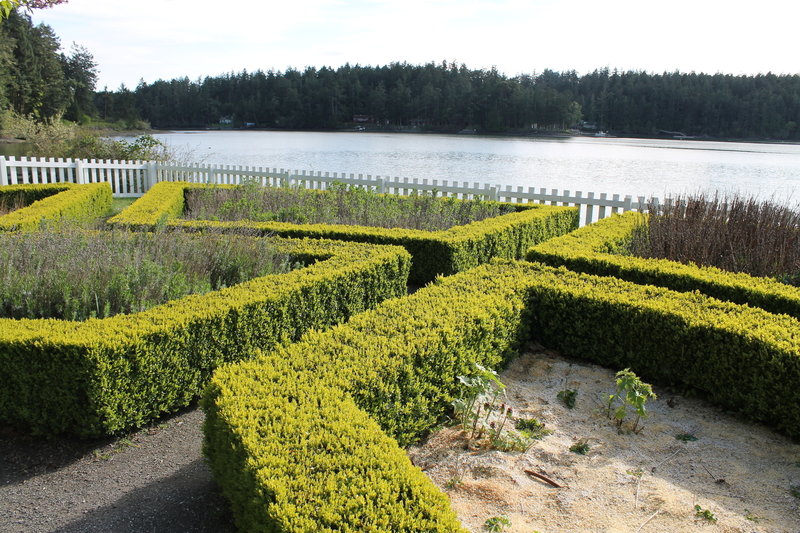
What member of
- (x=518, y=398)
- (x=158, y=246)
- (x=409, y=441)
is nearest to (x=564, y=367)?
(x=518, y=398)

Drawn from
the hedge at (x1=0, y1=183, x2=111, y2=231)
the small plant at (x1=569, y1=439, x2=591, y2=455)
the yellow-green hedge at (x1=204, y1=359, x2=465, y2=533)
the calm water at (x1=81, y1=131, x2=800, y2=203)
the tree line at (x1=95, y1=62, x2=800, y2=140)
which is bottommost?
the small plant at (x1=569, y1=439, x2=591, y2=455)

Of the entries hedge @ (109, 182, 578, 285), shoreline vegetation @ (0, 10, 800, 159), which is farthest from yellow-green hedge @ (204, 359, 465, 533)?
shoreline vegetation @ (0, 10, 800, 159)

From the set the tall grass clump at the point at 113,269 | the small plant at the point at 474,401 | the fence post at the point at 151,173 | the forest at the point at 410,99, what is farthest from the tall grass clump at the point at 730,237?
the forest at the point at 410,99

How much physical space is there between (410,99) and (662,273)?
218ft

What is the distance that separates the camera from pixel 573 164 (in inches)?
1377

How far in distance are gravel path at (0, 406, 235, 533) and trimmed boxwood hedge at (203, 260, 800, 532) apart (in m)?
0.35

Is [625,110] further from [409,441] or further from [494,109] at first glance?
[409,441]

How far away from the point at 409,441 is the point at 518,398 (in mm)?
1102

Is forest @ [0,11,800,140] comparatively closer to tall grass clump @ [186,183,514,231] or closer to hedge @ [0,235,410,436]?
tall grass clump @ [186,183,514,231]

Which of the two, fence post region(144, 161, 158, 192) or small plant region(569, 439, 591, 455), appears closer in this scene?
small plant region(569, 439, 591, 455)

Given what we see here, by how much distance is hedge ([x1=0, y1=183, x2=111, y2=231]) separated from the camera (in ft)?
27.0

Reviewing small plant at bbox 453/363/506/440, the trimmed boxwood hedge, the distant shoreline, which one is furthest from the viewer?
the distant shoreline

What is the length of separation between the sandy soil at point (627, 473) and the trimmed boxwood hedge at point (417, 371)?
24cm

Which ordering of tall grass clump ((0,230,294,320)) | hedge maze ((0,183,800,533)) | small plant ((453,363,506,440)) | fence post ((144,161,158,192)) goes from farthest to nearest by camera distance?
1. fence post ((144,161,158,192))
2. tall grass clump ((0,230,294,320))
3. small plant ((453,363,506,440))
4. hedge maze ((0,183,800,533))
